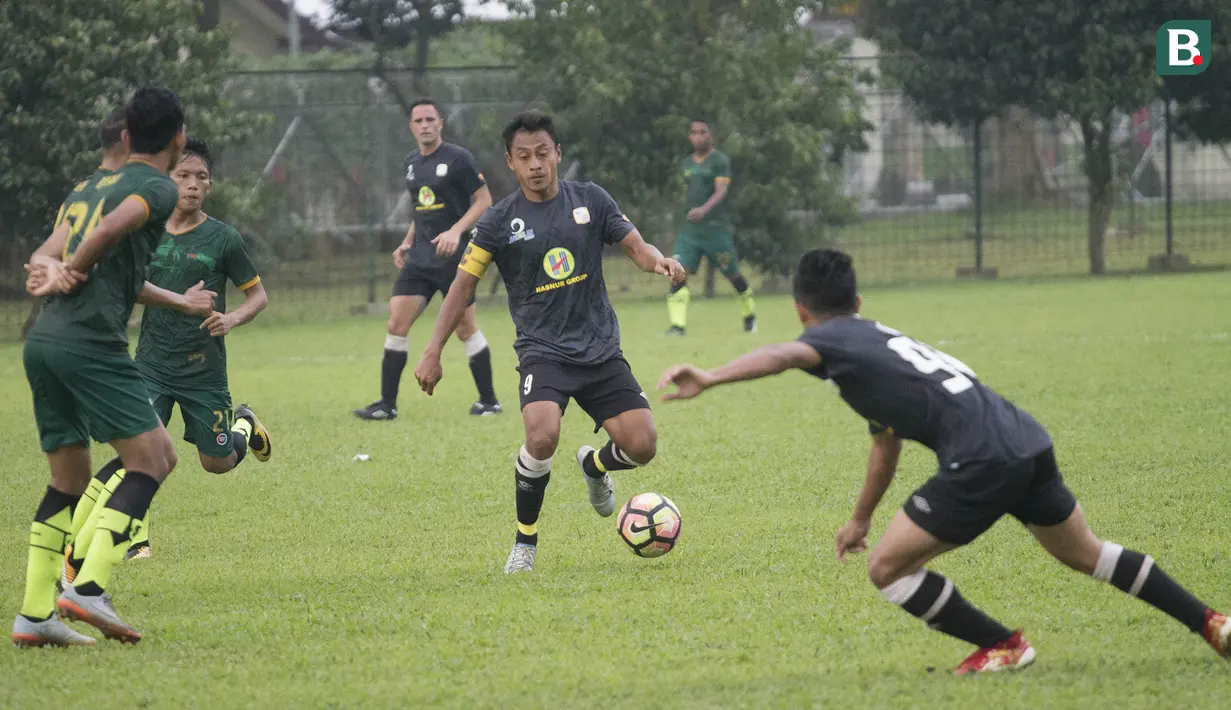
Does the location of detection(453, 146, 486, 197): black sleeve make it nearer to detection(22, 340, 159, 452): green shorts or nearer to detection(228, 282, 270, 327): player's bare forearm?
detection(228, 282, 270, 327): player's bare forearm

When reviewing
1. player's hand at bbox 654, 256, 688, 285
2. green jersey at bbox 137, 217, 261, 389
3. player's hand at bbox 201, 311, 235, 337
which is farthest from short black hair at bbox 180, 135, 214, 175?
player's hand at bbox 654, 256, 688, 285

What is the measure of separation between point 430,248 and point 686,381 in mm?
7191

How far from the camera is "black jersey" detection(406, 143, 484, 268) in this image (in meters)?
11.0

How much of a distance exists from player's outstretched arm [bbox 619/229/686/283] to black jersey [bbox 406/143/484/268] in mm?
4709

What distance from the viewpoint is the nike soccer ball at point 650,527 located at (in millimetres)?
6070

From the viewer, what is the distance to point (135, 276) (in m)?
5.08

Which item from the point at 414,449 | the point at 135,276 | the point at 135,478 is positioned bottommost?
the point at 414,449

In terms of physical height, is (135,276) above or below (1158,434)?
above

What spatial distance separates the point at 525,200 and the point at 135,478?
217 centimetres

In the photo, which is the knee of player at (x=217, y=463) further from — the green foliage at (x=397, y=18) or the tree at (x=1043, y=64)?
the green foliage at (x=397, y=18)

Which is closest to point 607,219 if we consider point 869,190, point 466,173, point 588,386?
point 588,386

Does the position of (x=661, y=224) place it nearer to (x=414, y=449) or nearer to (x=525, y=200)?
(x=414, y=449)

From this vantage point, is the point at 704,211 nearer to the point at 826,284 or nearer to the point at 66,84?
the point at 66,84

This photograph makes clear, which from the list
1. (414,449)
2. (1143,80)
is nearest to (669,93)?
(1143,80)
